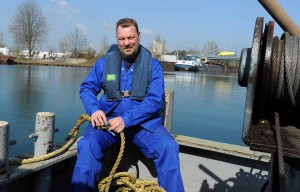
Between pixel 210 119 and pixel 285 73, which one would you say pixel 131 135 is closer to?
pixel 285 73

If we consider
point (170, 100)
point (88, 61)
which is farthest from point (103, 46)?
point (170, 100)

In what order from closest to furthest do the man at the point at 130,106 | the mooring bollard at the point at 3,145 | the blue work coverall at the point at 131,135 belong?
the mooring bollard at the point at 3,145
the blue work coverall at the point at 131,135
the man at the point at 130,106

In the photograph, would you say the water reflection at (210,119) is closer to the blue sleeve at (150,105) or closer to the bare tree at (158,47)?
the blue sleeve at (150,105)

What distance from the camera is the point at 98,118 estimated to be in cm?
301

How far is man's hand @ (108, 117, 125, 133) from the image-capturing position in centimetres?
295

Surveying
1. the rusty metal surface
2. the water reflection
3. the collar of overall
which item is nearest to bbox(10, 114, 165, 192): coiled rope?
the collar of overall

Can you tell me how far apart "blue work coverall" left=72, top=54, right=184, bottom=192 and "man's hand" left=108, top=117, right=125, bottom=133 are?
0.04 metres

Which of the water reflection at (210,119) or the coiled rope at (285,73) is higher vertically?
the coiled rope at (285,73)

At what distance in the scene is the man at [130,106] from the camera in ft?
9.62

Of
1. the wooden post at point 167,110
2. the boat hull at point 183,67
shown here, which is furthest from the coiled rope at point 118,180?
the boat hull at point 183,67

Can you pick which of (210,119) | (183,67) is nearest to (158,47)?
(183,67)

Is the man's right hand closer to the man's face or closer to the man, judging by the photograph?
the man

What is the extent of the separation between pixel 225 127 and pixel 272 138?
9427mm

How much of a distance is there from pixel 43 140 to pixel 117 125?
65 cm
